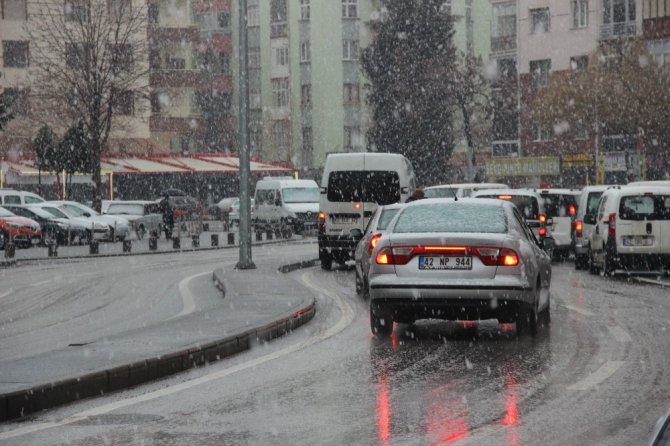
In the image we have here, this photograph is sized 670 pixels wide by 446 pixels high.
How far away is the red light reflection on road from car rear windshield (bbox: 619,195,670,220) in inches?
576

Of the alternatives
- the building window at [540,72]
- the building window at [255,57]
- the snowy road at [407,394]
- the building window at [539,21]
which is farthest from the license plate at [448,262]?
the building window at [255,57]

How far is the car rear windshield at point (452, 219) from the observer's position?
541 inches

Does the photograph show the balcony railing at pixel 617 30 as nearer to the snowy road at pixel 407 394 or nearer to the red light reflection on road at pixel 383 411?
the snowy road at pixel 407 394

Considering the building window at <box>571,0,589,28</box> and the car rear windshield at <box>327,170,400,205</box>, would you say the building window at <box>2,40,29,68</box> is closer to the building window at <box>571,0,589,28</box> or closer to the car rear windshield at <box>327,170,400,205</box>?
the building window at <box>571,0,589,28</box>

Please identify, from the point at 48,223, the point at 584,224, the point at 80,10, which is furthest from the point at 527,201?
the point at 80,10

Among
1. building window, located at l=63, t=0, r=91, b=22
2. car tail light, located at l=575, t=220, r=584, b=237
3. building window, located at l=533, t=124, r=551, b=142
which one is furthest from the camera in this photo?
building window, located at l=533, t=124, r=551, b=142

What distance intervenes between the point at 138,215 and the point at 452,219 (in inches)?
1504

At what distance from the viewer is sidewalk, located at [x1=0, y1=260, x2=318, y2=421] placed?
373 inches

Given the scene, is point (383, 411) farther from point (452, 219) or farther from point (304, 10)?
point (304, 10)

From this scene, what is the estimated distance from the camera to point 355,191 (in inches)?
1103

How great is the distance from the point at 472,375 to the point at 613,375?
1.09 m

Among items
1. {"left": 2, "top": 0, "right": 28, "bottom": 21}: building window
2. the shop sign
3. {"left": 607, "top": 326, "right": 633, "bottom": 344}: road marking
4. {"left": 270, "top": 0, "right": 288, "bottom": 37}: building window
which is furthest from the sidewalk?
{"left": 270, "top": 0, "right": 288, "bottom": 37}: building window

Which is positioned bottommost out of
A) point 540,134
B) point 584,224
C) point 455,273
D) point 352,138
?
point 584,224

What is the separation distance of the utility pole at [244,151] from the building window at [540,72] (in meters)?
49.6
